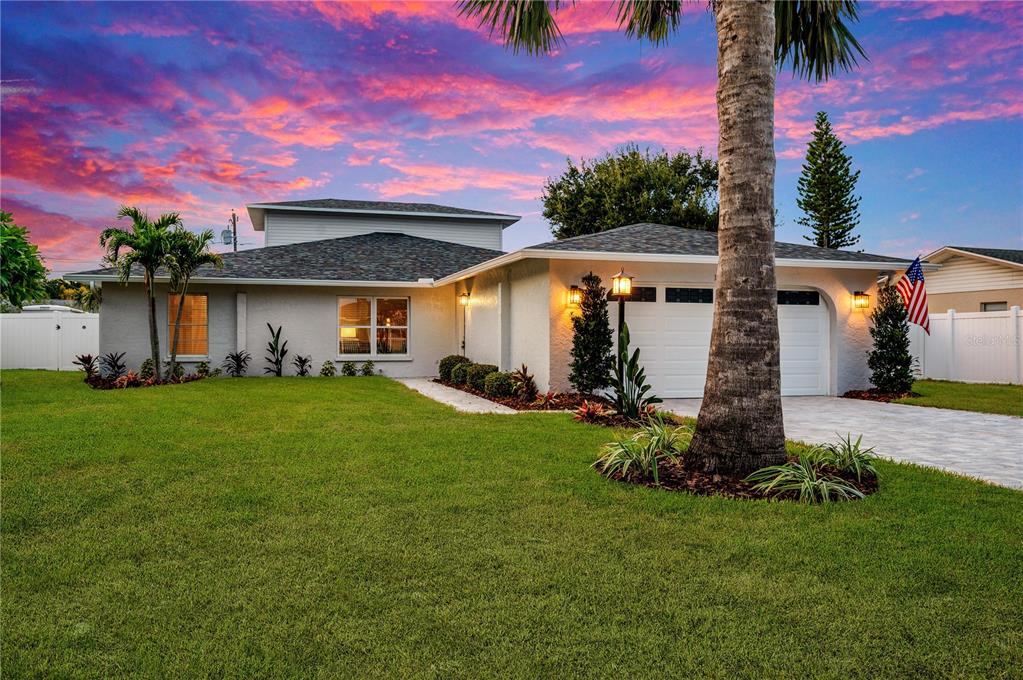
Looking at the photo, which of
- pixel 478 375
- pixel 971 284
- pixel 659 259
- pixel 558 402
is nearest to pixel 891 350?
Result: pixel 659 259

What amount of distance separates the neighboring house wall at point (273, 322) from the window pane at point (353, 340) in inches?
7.4

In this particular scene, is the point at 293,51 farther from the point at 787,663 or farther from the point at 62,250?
the point at 787,663

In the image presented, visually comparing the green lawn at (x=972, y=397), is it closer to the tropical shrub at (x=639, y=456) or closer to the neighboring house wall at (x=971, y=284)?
the neighboring house wall at (x=971, y=284)

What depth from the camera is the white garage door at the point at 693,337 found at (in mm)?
12484

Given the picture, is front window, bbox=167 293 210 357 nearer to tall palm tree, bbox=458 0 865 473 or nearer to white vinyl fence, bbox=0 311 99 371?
white vinyl fence, bbox=0 311 99 371

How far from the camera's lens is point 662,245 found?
1277 centimetres

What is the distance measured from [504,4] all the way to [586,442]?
5.00m

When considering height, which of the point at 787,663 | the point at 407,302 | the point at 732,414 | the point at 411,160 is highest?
the point at 411,160

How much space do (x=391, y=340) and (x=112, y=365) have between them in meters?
6.95

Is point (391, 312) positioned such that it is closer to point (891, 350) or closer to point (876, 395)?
point (876, 395)

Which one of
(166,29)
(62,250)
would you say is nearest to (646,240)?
(166,29)

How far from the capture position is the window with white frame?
18.0 m

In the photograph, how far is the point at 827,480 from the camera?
17.5 ft

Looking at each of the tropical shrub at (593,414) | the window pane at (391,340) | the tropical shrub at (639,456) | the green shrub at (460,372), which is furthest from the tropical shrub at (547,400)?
the window pane at (391,340)
